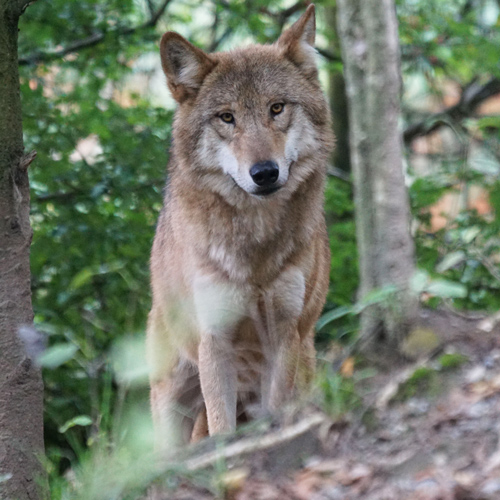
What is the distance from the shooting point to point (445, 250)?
6.37 metres

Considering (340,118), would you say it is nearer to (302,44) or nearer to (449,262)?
(302,44)

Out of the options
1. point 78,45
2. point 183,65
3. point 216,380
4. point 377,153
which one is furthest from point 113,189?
point 377,153

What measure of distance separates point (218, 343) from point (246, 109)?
1391mm

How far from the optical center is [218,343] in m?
3.95

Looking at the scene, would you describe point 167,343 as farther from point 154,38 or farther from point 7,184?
point 154,38

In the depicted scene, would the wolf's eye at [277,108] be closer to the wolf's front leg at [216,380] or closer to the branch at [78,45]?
the wolf's front leg at [216,380]

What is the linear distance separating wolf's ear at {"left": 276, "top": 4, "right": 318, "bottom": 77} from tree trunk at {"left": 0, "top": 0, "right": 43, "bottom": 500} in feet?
5.58

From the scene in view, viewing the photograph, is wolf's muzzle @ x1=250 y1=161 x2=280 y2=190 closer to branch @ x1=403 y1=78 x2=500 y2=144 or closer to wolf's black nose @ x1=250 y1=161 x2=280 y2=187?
wolf's black nose @ x1=250 y1=161 x2=280 y2=187

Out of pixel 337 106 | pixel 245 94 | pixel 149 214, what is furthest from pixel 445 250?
pixel 337 106

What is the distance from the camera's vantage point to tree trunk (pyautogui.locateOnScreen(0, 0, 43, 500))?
9.80 ft

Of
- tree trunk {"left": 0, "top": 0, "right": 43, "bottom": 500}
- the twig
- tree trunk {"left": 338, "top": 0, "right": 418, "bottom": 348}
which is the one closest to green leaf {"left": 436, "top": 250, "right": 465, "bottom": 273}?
tree trunk {"left": 338, "top": 0, "right": 418, "bottom": 348}

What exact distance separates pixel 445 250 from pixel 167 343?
3.08 metres

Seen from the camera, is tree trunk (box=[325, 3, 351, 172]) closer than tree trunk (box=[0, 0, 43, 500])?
No

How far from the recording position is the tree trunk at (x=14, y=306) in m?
2.99
